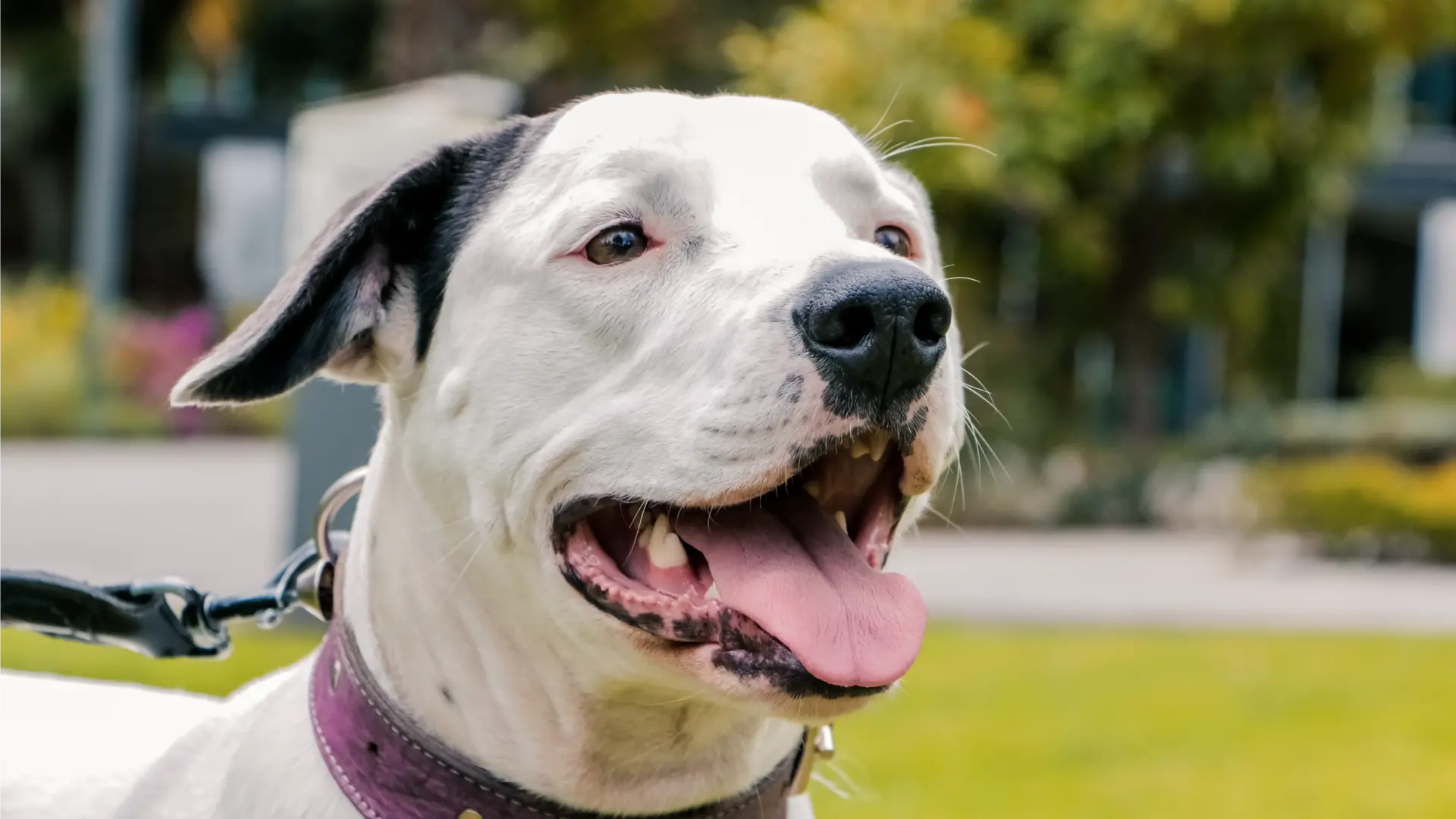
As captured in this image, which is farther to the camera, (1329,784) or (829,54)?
(829,54)

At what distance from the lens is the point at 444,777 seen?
215 centimetres

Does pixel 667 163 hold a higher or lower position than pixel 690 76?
higher

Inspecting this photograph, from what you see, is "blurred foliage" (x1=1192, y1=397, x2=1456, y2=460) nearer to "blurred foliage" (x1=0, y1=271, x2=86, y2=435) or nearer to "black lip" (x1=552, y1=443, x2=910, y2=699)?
"blurred foliage" (x1=0, y1=271, x2=86, y2=435)

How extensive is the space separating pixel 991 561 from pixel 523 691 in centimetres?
968

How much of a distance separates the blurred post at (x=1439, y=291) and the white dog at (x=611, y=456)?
63.2ft

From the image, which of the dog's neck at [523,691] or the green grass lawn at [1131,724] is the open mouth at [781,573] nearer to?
the dog's neck at [523,691]

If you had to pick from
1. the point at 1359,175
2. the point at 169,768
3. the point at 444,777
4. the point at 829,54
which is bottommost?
the point at 1359,175

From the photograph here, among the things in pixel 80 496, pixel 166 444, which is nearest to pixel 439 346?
pixel 80 496

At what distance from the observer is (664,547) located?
217 cm

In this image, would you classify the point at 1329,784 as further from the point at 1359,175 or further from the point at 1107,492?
the point at 1359,175

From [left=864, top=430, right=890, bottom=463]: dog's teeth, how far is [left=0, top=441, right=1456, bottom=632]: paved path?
5303 millimetres

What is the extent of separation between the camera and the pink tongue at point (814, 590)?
203cm

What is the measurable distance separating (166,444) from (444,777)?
16.6 metres

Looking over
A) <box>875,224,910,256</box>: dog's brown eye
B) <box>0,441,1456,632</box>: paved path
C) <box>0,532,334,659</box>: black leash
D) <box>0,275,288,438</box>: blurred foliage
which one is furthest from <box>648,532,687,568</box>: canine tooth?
<box>0,275,288,438</box>: blurred foliage
